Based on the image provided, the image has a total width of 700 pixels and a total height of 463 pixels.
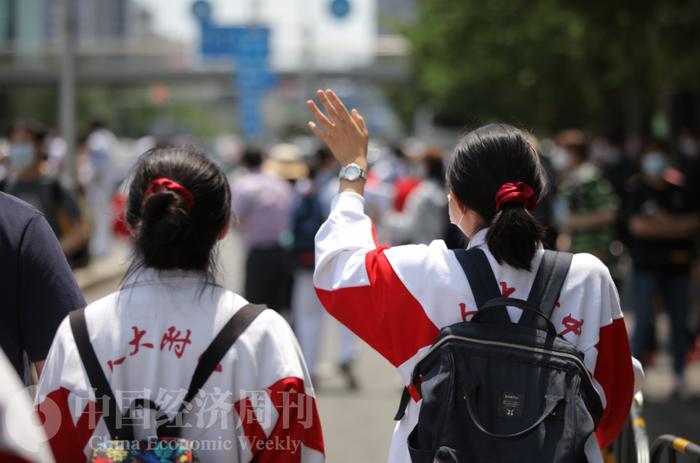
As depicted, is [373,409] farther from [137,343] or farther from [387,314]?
[137,343]

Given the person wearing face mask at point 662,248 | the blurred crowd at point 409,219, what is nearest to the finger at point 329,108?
the blurred crowd at point 409,219

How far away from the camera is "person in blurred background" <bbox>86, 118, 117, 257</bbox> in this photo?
19828mm

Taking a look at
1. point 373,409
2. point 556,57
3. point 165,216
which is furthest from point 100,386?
point 556,57

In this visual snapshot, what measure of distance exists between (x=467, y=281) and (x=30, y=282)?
1.25m

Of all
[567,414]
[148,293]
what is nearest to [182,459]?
[148,293]

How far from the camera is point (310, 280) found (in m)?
10.8

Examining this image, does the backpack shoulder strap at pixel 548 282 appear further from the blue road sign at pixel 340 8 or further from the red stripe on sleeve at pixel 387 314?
the blue road sign at pixel 340 8

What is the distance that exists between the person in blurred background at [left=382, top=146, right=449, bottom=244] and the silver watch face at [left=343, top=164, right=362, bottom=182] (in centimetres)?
759

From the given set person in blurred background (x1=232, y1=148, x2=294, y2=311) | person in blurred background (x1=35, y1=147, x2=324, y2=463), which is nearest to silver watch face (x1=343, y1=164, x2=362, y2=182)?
person in blurred background (x1=35, y1=147, x2=324, y2=463)

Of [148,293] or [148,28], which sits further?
[148,28]

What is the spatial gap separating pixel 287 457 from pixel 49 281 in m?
0.88

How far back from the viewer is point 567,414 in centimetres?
317

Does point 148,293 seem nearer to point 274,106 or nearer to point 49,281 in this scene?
point 49,281

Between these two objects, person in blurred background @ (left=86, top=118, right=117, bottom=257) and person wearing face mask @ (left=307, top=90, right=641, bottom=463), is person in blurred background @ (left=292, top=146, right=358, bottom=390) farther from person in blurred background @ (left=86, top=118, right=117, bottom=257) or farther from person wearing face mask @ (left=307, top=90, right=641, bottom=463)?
person in blurred background @ (left=86, top=118, right=117, bottom=257)
